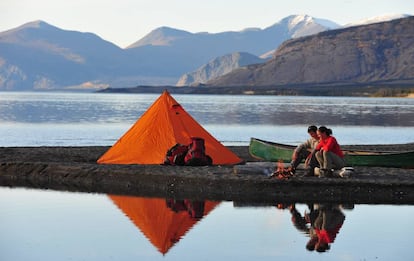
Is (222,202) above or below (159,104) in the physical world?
below

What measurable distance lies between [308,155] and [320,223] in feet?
18.5

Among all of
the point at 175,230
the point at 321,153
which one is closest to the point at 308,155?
the point at 321,153

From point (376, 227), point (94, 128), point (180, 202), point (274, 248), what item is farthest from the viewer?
point (94, 128)

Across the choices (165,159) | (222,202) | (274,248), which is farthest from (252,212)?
(165,159)

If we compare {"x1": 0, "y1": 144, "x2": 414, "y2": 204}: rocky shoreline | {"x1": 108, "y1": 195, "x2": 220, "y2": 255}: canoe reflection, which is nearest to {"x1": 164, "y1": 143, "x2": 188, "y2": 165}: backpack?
{"x1": 0, "y1": 144, "x2": 414, "y2": 204}: rocky shoreline

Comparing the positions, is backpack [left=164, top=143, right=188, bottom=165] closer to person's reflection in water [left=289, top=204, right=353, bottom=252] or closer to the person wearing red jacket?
the person wearing red jacket

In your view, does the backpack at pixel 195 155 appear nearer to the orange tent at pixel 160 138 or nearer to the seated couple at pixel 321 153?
the orange tent at pixel 160 138

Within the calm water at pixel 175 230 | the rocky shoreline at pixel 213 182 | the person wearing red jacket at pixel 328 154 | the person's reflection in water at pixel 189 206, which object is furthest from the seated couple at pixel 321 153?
the person's reflection in water at pixel 189 206

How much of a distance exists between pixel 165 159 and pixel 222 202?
5503 millimetres

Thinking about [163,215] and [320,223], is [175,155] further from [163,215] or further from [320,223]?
[320,223]

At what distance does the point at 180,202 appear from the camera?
19328mm

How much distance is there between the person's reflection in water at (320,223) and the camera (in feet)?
47.1

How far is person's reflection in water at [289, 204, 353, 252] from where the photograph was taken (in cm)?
1436

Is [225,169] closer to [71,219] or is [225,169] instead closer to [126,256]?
[71,219]
